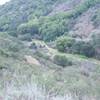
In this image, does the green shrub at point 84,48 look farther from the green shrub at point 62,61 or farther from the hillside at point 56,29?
the green shrub at point 62,61

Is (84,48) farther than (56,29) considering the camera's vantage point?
No

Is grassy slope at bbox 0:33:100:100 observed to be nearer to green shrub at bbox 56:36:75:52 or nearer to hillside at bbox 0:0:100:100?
hillside at bbox 0:0:100:100

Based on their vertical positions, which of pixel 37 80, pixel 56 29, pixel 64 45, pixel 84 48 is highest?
pixel 37 80

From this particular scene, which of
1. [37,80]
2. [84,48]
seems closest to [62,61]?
[84,48]

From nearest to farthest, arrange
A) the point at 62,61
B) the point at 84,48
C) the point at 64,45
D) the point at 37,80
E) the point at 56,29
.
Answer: the point at 37,80 → the point at 62,61 → the point at 84,48 → the point at 64,45 → the point at 56,29

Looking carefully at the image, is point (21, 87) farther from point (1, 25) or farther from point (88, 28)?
point (1, 25)

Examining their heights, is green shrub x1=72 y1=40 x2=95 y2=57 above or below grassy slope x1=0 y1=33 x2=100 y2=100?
below

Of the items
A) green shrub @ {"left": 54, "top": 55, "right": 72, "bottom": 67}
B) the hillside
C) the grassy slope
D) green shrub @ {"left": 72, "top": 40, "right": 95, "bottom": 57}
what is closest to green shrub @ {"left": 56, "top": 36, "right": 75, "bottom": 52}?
the hillside

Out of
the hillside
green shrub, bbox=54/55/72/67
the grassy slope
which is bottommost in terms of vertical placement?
the hillside

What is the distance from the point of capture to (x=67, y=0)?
228 ft

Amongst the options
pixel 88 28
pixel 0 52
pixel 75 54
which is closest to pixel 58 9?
pixel 88 28

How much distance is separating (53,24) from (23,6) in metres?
15.6

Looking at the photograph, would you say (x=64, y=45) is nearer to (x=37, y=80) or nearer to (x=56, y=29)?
(x=56, y=29)

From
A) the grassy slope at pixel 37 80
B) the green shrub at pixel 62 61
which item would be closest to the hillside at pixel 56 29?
the green shrub at pixel 62 61
